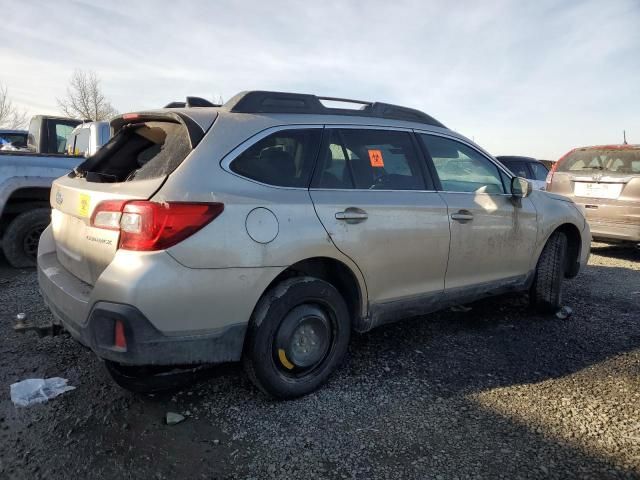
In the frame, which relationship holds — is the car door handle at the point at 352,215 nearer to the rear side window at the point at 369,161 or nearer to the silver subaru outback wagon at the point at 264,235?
the silver subaru outback wagon at the point at 264,235

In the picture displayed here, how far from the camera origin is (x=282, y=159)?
109 inches

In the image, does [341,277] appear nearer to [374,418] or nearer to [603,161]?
[374,418]

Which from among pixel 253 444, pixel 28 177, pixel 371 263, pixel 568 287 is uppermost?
pixel 28 177

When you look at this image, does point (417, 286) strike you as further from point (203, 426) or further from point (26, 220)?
point (26, 220)

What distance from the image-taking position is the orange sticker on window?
3.21 meters

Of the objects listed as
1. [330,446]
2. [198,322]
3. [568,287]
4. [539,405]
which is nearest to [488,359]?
[539,405]

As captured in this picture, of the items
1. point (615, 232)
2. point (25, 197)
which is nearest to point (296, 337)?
point (25, 197)

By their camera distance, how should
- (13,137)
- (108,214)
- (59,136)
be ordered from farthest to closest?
(13,137) < (59,136) < (108,214)

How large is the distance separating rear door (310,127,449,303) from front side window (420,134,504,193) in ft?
0.63

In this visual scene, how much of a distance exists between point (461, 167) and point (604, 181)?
460 cm

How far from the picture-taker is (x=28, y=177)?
17.2 feet

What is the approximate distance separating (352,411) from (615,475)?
4.26 ft

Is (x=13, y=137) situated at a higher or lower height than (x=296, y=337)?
higher

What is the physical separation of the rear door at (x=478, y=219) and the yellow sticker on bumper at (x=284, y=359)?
137 centimetres
